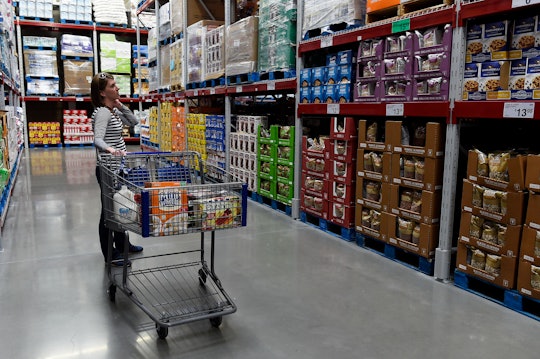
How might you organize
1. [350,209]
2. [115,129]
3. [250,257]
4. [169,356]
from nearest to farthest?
[169,356], [115,129], [250,257], [350,209]

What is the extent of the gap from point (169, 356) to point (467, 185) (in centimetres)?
244

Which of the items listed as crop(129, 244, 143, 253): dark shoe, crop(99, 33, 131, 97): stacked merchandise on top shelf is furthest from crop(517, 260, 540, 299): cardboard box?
crop(99, 33, 131, 97): stacked merchandise on top shelf

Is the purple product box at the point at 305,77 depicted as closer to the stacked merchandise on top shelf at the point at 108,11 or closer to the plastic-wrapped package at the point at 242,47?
the plastic-wrapped package at the point at 242,47

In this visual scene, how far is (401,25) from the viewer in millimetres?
4020

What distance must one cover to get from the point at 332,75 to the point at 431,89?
4.77 feet

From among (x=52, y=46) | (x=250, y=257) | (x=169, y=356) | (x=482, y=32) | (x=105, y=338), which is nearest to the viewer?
(x=169, y=356)

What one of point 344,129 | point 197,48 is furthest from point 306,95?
point 197,48

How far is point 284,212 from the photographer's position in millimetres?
6230

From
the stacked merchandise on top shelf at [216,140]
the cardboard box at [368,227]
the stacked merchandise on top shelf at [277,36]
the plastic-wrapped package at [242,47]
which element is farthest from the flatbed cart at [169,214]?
the stacked merchandise on top shelf at [216,140]

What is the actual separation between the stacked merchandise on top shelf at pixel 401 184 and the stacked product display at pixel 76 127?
11966 millimetres

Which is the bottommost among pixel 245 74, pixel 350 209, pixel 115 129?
pixel 350 209

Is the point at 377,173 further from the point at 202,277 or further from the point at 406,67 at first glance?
the point at 202,277

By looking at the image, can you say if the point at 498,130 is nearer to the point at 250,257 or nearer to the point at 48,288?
the point at 250,257

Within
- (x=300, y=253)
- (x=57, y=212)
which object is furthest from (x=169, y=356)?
(x=57, y=212)
